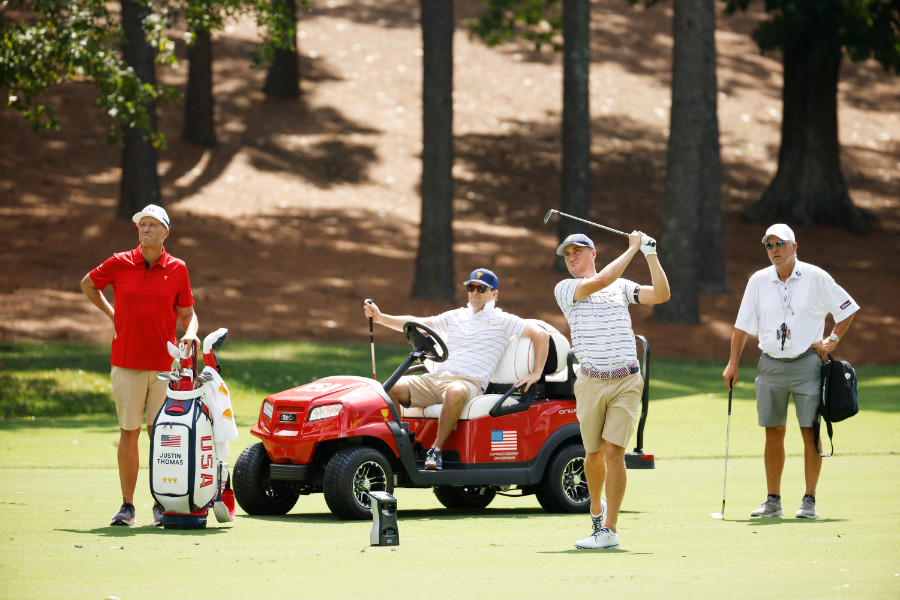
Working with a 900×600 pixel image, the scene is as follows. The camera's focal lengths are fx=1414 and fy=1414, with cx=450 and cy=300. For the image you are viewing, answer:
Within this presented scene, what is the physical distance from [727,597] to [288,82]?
3363 centimetres

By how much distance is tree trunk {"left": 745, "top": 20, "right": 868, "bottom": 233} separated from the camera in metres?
34.9

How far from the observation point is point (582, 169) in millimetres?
30359

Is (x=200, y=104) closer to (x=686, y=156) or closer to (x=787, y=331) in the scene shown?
(x=686, y=156)

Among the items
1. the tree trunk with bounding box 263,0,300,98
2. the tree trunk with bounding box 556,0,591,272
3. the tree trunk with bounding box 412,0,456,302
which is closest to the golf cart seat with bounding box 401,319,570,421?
the tree trunk with bounding box 412,0,456,302

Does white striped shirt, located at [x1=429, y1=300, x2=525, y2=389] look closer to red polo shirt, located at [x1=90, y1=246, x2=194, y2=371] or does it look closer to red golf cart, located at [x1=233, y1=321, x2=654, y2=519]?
red golf cart, located at [x1=233, y1=321, x2=654, y2=519]

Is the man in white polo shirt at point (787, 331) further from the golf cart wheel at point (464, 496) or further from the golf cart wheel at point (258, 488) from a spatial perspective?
the golf cart wheel at point (258, 488)

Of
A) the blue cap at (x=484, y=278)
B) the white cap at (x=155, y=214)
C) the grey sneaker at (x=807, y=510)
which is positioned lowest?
the grey sneaker at (x=807, y=510)

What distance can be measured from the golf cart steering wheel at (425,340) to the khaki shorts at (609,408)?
196 centimetres

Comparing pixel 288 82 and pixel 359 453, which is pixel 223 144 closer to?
pixel 288 82

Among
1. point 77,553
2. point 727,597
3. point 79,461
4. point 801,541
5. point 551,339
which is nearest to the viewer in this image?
point 727,597

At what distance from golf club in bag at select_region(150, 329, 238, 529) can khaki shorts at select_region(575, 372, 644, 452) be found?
2216 mm

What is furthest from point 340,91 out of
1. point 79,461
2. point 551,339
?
point 551,339

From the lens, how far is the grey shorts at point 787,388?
986 cm

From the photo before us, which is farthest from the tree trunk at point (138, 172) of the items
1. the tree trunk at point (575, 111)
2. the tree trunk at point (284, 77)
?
the tree trunk at point (284, 77)
